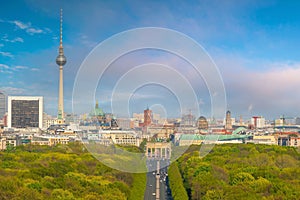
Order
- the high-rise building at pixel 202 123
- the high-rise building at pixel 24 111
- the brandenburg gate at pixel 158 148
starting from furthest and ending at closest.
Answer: the high-rise building at pixel 24 111 < the high-rise building at pixel 202 123 < the brandenburg gate at pixel 158 148

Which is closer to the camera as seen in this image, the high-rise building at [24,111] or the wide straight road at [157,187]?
the wide straight road at [157,187]

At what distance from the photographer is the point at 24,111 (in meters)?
93.3

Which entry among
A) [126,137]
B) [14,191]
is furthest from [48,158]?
[126,137]

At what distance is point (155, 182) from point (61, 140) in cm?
3619

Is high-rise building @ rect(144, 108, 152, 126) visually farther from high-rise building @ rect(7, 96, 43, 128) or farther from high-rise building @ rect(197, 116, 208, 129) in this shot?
high-rise building @ rect(7, 96, 43, 128)

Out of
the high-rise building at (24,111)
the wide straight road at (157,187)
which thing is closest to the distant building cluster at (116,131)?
the high-rise building at (24,111)

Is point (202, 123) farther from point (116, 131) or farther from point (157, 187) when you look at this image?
point (157, 187)

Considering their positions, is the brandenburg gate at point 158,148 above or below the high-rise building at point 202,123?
below

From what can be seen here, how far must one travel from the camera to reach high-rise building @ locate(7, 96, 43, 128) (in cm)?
9125

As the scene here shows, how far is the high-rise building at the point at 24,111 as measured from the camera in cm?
9125

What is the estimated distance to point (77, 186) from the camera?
20.9 m

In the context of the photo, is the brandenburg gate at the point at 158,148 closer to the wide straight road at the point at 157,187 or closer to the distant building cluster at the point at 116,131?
the distant building cluster at the point at 116,131

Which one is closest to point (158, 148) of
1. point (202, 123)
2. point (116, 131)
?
point (116, 131)

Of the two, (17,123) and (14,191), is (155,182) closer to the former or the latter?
(14,191)
